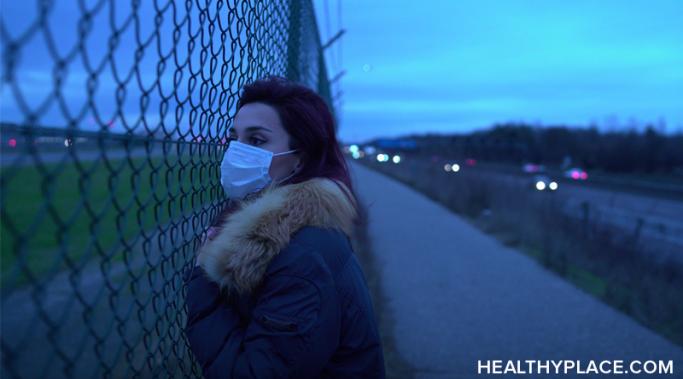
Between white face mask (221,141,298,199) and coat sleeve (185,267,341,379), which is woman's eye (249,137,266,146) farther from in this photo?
coat sleeve (185,267,341,379)

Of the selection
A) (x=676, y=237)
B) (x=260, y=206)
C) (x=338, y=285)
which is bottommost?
(x=676, y=237)

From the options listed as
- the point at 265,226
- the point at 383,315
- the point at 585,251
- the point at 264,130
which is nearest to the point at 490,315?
the point at 383,315

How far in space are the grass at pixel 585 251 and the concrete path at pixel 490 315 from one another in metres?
0.29

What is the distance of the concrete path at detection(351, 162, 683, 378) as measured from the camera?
5523mm

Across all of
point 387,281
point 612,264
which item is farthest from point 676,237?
point 387,281

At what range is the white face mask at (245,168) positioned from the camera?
2.18 metres

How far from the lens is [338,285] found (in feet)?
6.21

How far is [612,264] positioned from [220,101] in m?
8.76

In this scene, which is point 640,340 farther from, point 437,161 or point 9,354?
→ point 437,161

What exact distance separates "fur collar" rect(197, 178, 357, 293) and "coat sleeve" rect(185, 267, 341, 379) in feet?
0.25

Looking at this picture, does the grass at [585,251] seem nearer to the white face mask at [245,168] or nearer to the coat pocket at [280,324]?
the white face mask at [245,168]

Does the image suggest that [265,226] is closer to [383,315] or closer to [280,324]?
[280,324]

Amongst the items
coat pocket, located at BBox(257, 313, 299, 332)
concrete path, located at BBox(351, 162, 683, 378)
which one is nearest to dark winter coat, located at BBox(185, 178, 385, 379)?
coat pocket, located at BBox(257, 313, 299, 332)

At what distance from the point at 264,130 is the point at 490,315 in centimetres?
520
